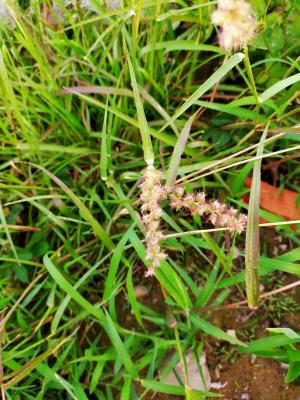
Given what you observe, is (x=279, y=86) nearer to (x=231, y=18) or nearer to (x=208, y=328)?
(x=231, y=18)

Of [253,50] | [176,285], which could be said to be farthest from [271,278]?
[253,50]

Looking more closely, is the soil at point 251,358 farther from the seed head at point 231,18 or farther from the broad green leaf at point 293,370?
the seed head at point 231,18

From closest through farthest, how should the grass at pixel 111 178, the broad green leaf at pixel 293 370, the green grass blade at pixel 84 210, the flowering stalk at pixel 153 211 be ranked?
the flowering stalk at pixel 153 211
the broad green leaf at pixel 293 370
the green grass blade at pixel 84 210
the grass at pixel 111 178

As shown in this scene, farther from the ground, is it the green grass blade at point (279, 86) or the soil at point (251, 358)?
the green grass blade at point (279, 86)

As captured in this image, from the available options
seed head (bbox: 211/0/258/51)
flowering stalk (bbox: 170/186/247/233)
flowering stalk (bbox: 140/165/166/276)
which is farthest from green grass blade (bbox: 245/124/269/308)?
seed head (bbox: 211/0/258/51)

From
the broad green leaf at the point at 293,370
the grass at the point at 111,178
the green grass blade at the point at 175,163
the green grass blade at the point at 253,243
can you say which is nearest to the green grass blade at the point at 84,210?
the grass at the point at 111,178

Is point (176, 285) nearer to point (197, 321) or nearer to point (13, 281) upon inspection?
point (197, 321)

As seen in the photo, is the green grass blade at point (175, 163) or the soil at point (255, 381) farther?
the soil at point (255, 381)

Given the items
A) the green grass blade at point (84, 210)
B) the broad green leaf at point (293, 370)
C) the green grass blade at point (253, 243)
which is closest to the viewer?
the green grass blade at point (253, 243)

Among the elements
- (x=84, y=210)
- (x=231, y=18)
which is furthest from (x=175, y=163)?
(x=231, y=18)
